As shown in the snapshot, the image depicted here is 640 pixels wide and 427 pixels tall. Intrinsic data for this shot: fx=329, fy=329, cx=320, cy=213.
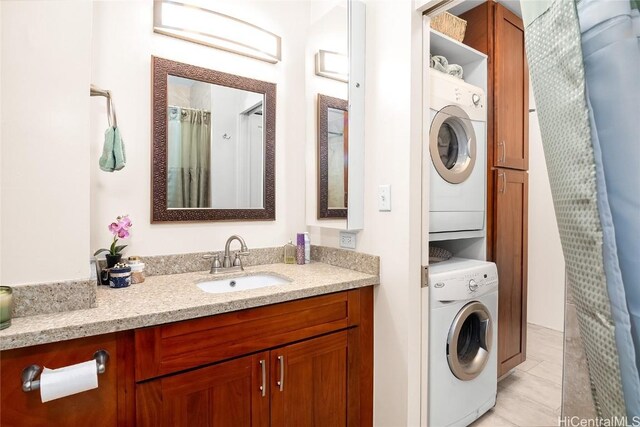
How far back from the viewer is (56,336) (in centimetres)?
92

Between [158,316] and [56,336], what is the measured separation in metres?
0.26

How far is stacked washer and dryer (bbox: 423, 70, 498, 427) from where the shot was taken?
5.43 ft

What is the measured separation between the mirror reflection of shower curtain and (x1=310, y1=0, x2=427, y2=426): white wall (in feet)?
2.84

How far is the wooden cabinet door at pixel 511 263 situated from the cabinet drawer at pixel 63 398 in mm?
2178

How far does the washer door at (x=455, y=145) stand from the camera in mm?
1871

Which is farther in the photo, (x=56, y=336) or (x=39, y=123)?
(x=39, y=123)

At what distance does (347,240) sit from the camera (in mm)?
1815

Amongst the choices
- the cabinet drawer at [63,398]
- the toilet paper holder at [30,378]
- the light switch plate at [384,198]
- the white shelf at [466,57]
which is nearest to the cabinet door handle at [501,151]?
the white shelf at [466,57]

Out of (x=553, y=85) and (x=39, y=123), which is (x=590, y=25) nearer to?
(x=553, y=85)

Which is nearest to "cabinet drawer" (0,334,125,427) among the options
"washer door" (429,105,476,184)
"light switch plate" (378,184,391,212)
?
"light switch plate" (378,184,391,212)

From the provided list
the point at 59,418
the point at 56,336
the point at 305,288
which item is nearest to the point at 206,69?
the point at 305,288

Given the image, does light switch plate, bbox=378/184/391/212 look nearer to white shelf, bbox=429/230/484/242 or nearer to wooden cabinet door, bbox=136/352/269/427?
white shelf, bbox=429/230/484/242

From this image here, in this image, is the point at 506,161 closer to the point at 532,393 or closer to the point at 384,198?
the point at 384,198

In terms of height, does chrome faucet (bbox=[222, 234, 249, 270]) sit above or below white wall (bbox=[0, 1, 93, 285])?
below
